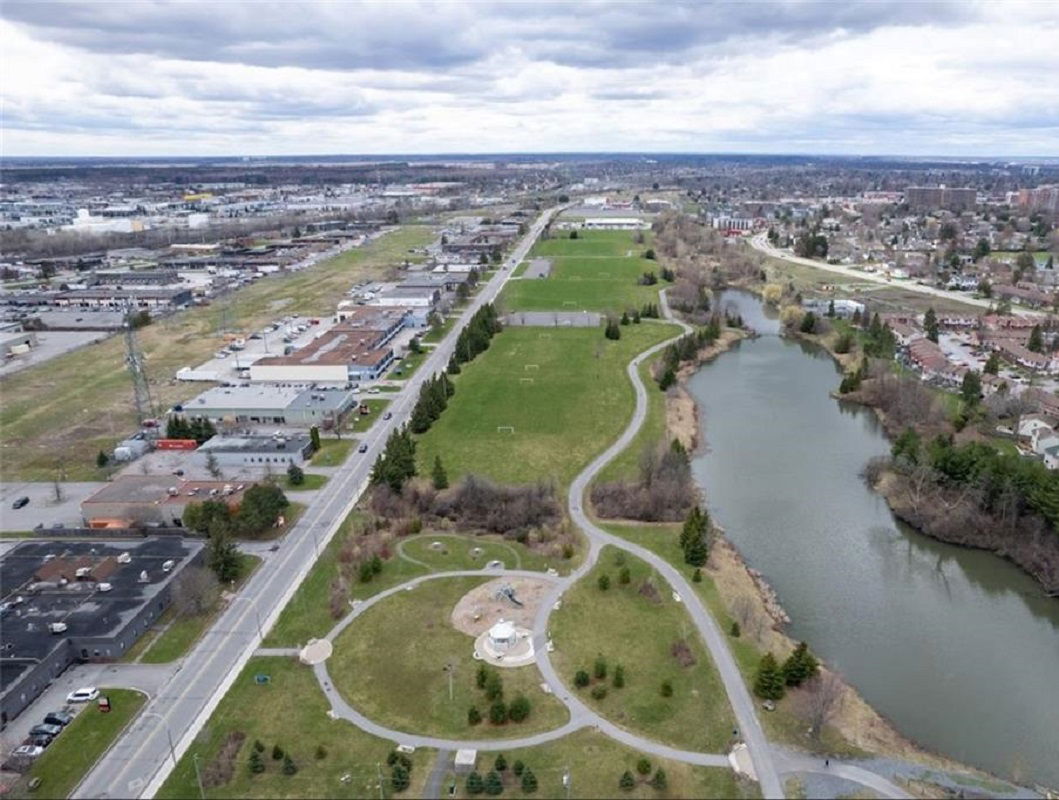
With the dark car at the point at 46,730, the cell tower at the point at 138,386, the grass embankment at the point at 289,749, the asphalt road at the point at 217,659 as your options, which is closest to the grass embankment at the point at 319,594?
the asphalt road at the point at 217,659

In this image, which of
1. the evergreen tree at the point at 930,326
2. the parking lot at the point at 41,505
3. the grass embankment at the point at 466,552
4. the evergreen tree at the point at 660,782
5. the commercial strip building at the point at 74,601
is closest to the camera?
the evergreen tree at the point at 660,782

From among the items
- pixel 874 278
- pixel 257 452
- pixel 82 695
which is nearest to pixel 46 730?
pixel 82 695

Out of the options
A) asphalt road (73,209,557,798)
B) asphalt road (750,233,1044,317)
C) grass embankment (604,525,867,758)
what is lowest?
asphalt road (73,209,557,798)

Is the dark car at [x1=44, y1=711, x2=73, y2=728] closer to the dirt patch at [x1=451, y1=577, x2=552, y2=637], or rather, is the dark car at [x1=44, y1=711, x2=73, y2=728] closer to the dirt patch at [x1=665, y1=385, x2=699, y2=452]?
the dirt patch at [x1=451, y1=577, x2=552, y2=637]

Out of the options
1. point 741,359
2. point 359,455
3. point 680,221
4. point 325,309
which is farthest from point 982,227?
point 359,455

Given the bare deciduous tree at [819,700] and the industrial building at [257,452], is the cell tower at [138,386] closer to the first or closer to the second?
the industrial building at [257,452]

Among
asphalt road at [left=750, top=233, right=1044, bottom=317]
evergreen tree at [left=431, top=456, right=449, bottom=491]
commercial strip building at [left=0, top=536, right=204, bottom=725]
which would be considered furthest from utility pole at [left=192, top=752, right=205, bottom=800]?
asphalt road at [left=750, top=233, right=1044, bottom=317]
